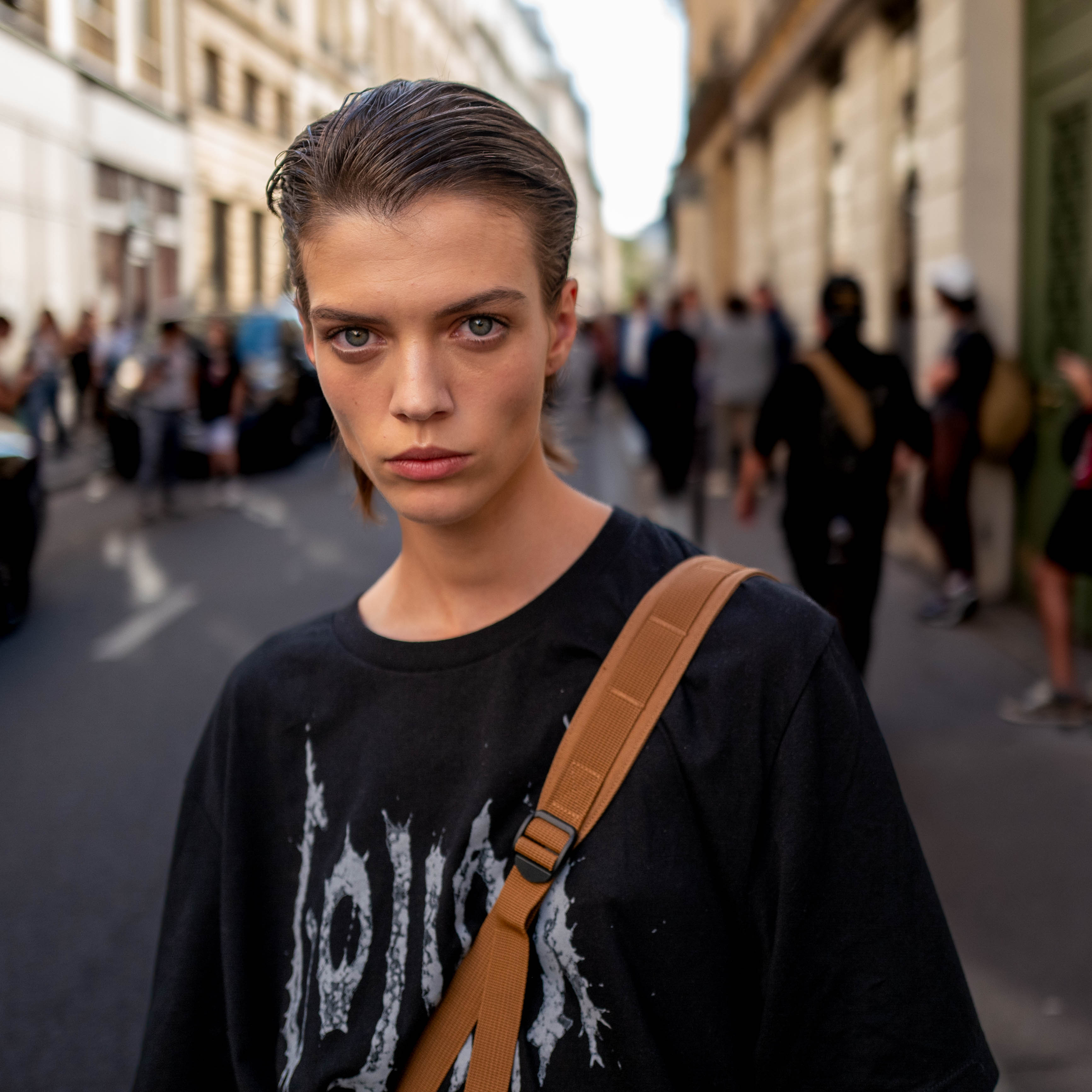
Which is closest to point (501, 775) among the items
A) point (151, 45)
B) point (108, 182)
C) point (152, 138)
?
point (108, 182)

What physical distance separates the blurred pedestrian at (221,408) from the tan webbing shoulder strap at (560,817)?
38.8 feet

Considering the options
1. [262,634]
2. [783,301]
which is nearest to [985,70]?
[262,634]

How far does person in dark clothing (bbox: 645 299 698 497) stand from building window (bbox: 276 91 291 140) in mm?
23197

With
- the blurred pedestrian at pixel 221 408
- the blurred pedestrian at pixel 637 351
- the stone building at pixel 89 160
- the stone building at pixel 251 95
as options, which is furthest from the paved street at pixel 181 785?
the stone building at pixel 251 95

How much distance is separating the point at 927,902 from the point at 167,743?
14.9 feet

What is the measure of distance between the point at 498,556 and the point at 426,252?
35cm

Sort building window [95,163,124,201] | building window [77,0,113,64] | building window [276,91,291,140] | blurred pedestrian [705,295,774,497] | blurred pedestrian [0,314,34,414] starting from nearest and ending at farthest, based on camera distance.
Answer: blurred pedestrian [0,314,34,414] → blurred pedestrian [705,295,774,497] → building window [77,0,113,64] → building window [95,163,124,201] → building window [276,91,291,140]

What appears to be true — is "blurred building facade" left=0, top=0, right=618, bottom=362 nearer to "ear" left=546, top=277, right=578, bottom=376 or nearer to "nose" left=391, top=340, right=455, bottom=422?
"ear" left=546, top=277, right=578, bottom=376

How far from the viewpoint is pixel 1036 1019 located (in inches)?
120

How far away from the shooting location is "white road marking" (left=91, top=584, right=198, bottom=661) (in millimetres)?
6898

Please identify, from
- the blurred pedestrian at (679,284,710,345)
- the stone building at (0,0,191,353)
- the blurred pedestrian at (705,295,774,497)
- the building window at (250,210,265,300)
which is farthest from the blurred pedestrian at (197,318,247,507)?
the building window at (250,210,265,300)

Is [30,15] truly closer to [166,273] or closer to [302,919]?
[166,273]

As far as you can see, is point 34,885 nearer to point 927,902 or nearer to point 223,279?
point 927,902

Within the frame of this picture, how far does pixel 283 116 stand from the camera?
109 ft
